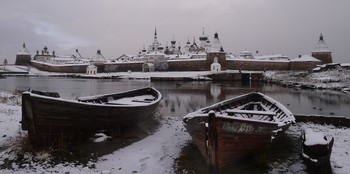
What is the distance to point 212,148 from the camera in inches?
208

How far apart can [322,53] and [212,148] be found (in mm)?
58004

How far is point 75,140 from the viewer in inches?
284

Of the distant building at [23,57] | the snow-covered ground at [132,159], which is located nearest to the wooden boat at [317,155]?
the snow-covered ground at [132,159]

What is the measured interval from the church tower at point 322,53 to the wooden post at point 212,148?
189 ft

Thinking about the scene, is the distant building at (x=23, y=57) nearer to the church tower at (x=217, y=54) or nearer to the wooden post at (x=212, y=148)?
the church tower at (x=217, y=54)

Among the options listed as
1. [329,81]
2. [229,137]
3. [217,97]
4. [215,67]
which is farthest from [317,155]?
[215,67]

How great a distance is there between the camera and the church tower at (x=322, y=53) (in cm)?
5591

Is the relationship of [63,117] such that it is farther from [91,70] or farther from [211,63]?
[91,70]

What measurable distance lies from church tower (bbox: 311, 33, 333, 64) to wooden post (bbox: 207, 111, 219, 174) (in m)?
57.5

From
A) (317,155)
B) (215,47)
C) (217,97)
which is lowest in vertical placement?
(217,97)

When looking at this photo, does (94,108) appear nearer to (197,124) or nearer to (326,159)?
(197,124)

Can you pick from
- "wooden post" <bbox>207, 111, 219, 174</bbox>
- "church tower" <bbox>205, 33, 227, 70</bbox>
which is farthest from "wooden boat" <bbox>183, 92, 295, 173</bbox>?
"church tower" <bbox>205, 33, 227, 70</bbox>

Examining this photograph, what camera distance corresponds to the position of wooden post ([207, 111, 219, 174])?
16.9ft

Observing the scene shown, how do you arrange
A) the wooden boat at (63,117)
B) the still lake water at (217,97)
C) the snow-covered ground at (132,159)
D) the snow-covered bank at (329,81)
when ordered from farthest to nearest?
1. the snow-covered bank at (329,81)
2. the still lake water at (217,97)
3. the wooden boat at (63,117)
4. the snow-covered ground at (132,159)
